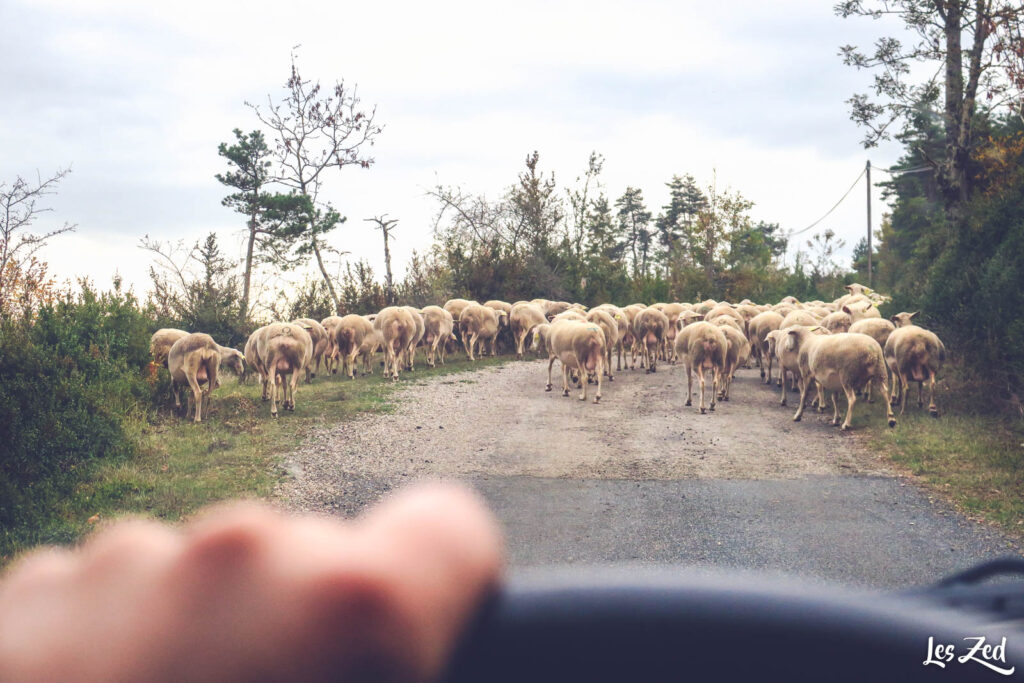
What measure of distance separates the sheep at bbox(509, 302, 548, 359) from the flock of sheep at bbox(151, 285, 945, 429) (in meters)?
0.03

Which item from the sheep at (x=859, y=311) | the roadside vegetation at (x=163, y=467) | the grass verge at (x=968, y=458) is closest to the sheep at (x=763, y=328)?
the sheep at (x=859, y=311)

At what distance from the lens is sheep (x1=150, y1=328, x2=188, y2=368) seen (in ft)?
45.0

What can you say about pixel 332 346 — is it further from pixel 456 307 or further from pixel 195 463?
pixel 195 463

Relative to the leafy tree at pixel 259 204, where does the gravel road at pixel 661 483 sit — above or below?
below

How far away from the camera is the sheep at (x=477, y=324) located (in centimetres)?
2294

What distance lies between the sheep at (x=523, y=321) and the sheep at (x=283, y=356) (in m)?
10.1

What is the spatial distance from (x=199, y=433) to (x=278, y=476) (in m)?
3.48

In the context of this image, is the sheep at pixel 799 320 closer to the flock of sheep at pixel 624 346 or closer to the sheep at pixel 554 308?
the flock of sheep at pixel 624 346

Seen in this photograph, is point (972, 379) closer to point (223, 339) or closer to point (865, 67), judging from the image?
point (865, 67)

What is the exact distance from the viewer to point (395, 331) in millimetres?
18812

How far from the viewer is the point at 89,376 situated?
10.5 meters

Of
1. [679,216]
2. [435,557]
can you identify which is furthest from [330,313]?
[679,216]

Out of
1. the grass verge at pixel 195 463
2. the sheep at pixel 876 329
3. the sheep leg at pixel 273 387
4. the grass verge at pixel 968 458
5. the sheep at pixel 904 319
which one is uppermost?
the sheep at pixel 904 319

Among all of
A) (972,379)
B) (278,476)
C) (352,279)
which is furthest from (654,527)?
(352,279)
